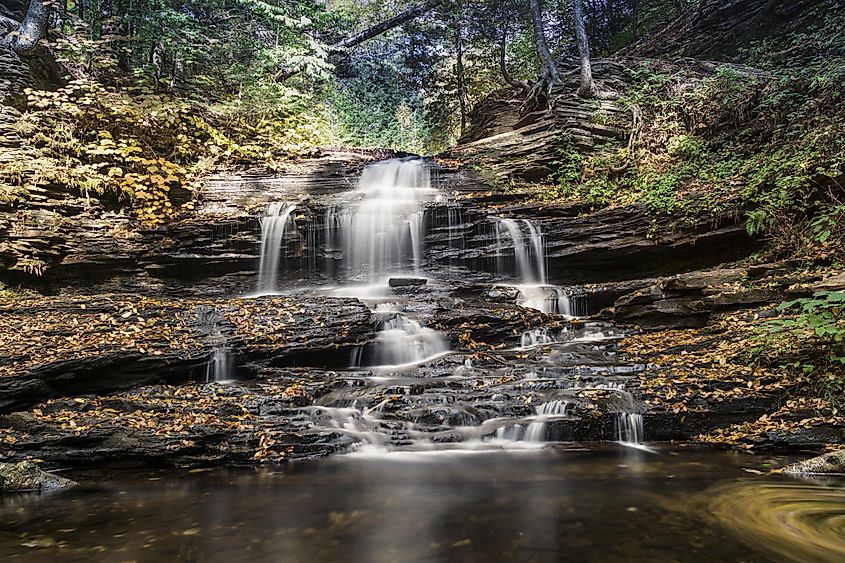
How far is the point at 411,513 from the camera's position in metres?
3.72

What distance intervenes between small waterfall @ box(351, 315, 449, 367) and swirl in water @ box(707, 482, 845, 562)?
15.7ft

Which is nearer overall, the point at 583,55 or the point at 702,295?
Result: the point at 702,295

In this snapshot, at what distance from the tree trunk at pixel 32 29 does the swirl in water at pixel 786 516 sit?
50.4ft

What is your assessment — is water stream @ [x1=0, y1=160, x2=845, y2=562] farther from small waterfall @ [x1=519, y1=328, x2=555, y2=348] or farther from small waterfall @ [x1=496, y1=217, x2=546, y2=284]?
small waterfall @ [x1=496, y1=217, x2=546, y2=284]

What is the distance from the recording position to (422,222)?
466 inches

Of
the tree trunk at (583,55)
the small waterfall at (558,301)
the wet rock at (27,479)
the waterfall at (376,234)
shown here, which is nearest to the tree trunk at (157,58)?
the waterfall at (376,234)

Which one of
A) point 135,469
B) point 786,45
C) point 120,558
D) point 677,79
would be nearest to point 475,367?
point 135,469

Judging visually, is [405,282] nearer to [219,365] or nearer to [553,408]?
[219,365]

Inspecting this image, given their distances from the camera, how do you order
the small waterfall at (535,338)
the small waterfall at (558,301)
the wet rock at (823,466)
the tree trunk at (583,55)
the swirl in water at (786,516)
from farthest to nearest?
the tree trunk at (583,55), the small waterfall at (558,301), the small waterfall at (535,338), the wet rock at (823,466), the swirl in water at (786,516)

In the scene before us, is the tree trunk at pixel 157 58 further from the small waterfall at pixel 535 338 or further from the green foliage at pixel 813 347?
the green foliage at pixel 813 347

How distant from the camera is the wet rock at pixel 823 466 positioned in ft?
13.8

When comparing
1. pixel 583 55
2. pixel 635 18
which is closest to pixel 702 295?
pixel 583 55

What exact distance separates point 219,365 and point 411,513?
4571 millimetres

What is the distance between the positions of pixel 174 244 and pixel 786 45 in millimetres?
19100
